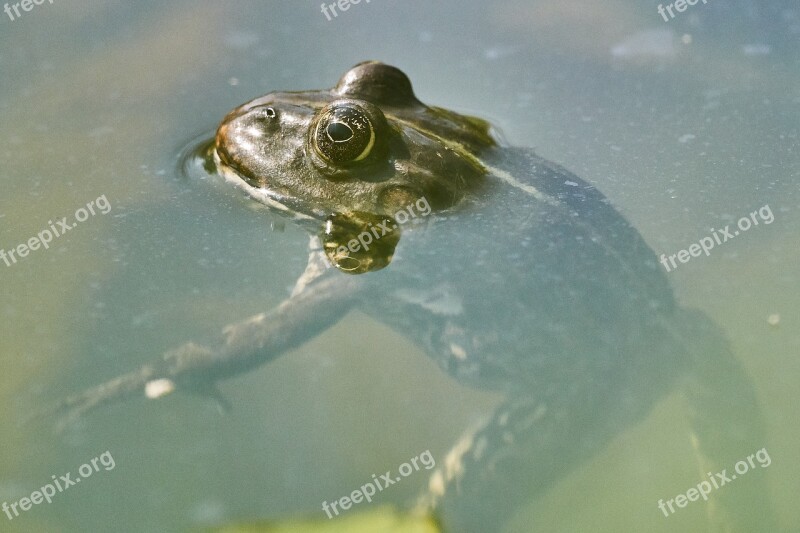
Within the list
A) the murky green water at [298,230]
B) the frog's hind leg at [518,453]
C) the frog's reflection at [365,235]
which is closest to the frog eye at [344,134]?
the frog's reflection at [365,235]

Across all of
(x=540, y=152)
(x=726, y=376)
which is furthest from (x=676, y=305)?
(x=540, y=152)

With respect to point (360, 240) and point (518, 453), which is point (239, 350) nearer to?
point (360, 240)

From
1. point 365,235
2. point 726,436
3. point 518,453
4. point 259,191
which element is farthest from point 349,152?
point 726,436

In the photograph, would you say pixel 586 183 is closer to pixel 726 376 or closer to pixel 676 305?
pixel 676 305

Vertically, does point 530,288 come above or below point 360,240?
below

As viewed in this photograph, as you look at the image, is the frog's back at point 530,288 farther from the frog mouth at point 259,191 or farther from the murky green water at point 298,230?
the frog mouth at point 259,191

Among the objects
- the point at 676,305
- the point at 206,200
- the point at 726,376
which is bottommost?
the point at 726,376
